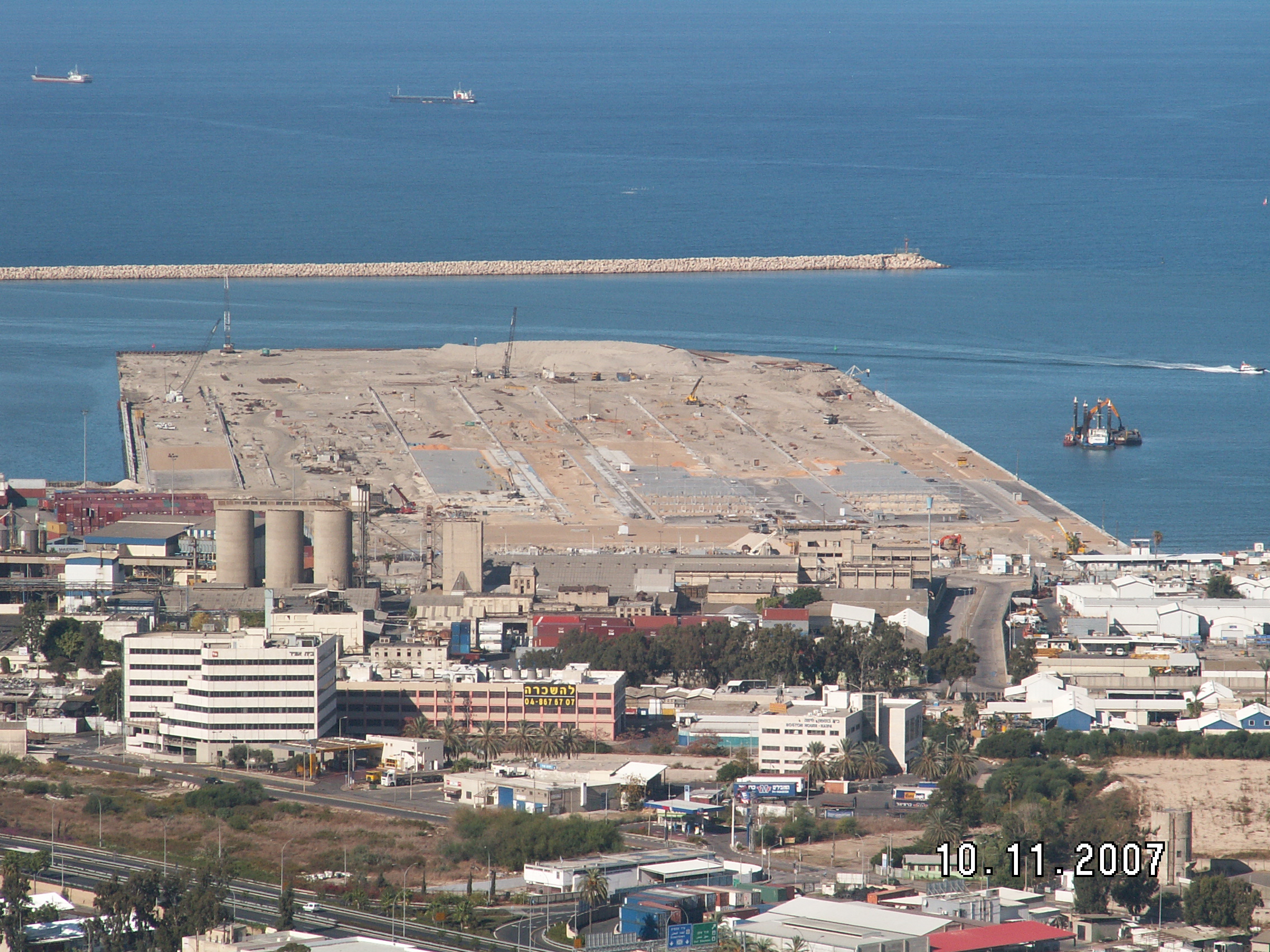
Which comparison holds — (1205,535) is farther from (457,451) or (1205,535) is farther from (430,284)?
(430,284)

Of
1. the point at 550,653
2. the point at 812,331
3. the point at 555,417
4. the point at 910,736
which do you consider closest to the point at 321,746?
the point at 550,653

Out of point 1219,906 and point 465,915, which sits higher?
point 1219,906

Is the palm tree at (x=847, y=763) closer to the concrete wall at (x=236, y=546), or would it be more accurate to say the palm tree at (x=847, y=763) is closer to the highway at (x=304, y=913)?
the highway at (x=304, y=913)

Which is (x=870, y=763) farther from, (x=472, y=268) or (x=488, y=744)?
(x=472, y=268)

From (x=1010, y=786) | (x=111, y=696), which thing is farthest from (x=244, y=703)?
(x=1010, y=786)

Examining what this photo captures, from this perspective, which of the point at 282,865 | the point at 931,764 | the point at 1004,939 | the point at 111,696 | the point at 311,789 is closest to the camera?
the point at 1004,939

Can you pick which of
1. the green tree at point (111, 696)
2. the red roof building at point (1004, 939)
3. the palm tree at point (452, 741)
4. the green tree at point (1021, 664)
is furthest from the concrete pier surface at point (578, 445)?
the red roof building at point (1004, 939)
